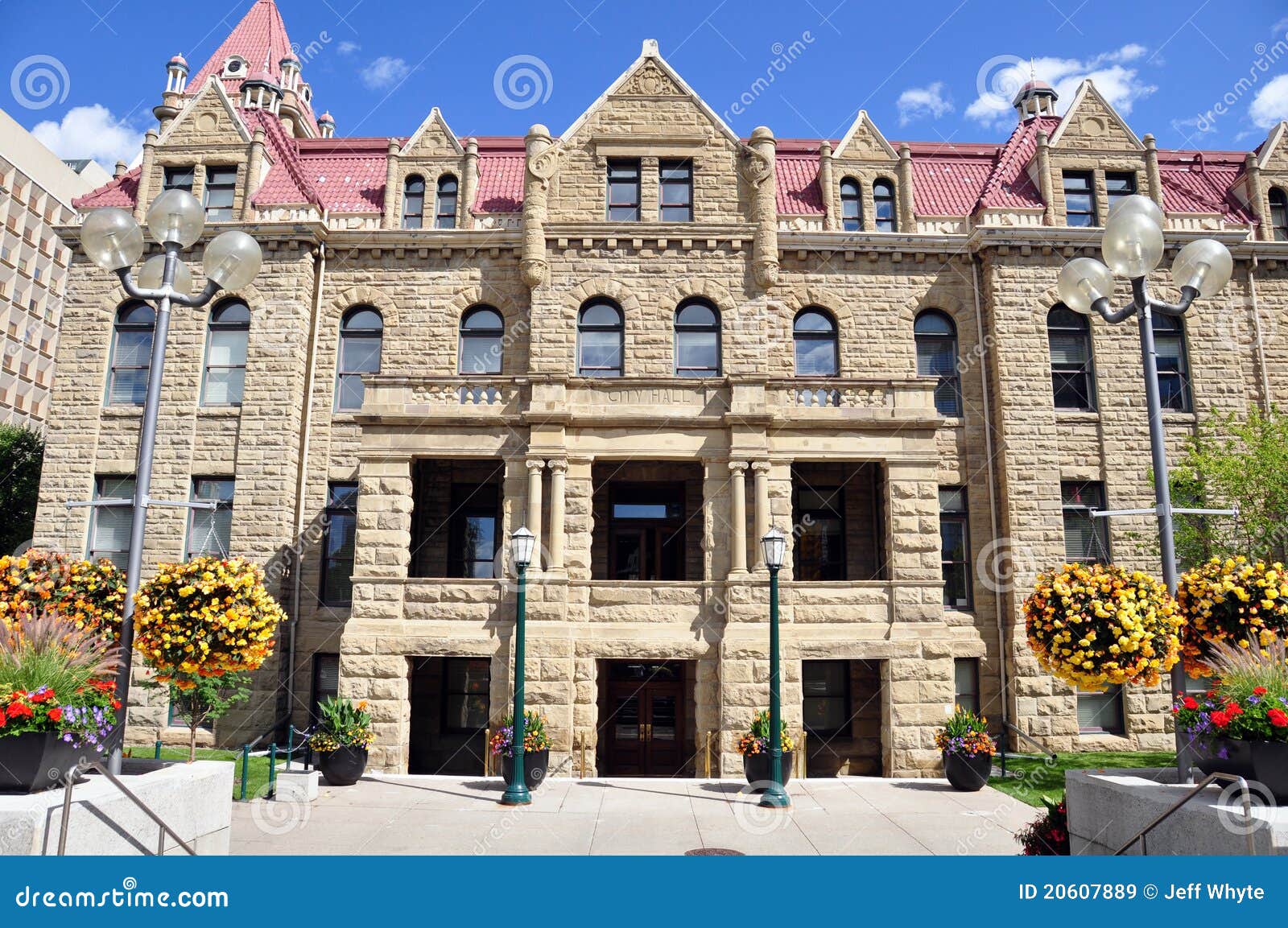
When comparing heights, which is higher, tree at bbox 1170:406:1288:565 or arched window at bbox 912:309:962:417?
arched window at bbox 912:309:962:417

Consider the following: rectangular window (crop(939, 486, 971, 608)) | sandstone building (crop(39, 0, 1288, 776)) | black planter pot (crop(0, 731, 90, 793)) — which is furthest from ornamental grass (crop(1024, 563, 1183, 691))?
rectangular window (crop(939, 486, 971, 608))

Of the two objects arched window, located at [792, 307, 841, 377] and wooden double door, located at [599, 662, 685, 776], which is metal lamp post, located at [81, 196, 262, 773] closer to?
wooden double door, located at [599, 662, 685, 776]

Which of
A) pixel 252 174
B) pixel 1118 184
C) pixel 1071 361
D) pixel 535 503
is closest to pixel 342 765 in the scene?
pixel 535 503

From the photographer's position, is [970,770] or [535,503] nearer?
[970,770]

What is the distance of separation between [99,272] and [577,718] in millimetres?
17049

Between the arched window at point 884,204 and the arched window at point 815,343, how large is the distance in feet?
10.0

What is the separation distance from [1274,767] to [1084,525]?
15.8 m

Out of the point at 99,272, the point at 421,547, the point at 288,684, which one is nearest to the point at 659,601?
the point at 421,547

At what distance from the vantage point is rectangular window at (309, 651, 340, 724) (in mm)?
20688

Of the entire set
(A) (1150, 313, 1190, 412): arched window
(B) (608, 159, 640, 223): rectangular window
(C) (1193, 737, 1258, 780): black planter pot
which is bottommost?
(C) (1193, 737, 1258, 780): black planter pot

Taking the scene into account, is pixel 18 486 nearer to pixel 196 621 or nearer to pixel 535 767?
pixel 535 767

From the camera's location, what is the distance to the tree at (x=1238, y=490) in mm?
18266

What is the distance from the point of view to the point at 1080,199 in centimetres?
2295

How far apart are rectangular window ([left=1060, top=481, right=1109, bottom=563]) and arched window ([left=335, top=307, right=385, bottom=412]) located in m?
17.8
